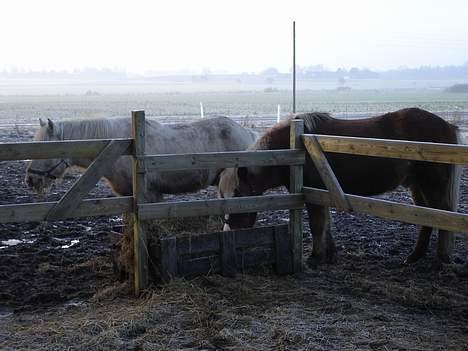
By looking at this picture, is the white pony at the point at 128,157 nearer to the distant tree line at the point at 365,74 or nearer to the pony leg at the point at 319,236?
the pony leg at the point at 319,236

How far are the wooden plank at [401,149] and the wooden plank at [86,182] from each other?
1.99 meters

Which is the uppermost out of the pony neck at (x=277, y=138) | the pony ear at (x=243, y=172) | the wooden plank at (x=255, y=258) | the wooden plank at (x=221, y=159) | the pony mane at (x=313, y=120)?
the pony mane at (x=313, y=120)

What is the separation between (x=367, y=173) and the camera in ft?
22.9

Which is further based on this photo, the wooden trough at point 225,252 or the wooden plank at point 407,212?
the wooden trough at point 225,252

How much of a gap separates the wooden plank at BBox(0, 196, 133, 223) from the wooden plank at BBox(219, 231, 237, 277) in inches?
38.3

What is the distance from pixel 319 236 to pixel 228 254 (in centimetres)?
130

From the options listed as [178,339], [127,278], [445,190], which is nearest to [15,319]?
[127,278]

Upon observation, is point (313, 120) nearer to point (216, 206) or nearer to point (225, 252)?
point (216, 206)

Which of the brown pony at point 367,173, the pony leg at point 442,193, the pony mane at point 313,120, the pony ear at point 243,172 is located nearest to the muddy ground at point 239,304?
the pony leg at point 442,193

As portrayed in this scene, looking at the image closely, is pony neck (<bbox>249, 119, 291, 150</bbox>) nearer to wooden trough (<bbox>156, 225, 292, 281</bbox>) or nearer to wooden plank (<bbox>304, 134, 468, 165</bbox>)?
wooden plank (<bbox>304, 134, 468, 165</bbox>)

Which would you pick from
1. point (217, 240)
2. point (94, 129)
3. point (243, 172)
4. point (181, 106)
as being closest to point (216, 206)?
point (217, 240)

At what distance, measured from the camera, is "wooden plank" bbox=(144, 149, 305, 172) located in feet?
18.3

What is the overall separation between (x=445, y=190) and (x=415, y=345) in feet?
9.48

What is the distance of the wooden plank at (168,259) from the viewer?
558 centimetres
